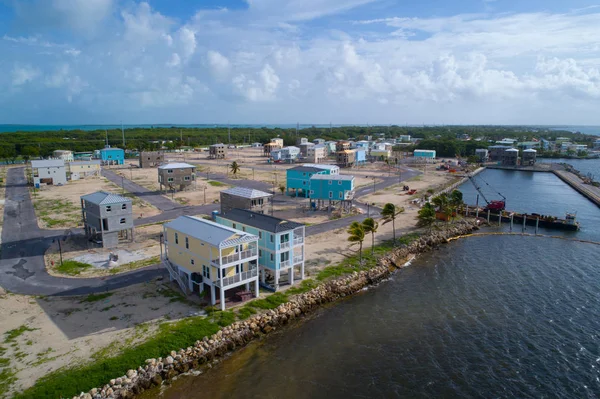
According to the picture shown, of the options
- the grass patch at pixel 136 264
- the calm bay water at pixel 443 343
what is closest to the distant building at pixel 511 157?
the calm bay water at pixel 443 343

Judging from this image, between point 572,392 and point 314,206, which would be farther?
point 314,206

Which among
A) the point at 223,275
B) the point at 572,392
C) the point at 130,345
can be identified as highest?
the point at 223,275

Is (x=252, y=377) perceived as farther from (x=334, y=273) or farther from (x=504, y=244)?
(x=504, y=244)

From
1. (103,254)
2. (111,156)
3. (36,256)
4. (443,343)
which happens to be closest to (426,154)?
(111,156)

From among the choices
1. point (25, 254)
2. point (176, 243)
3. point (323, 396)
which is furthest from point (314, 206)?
point (323, 396)

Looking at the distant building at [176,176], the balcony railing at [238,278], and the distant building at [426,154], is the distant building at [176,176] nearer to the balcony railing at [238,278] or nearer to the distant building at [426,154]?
the balcony railing at [238,278]

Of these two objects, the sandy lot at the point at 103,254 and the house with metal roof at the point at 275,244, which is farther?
the sandy lot at the point at 103,254

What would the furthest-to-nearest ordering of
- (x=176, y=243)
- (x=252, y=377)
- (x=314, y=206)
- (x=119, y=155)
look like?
1. (x=119, y=155)
2. (x=314, y=206)
3. (x=176, y=243)
4. (x=252, y=377)
